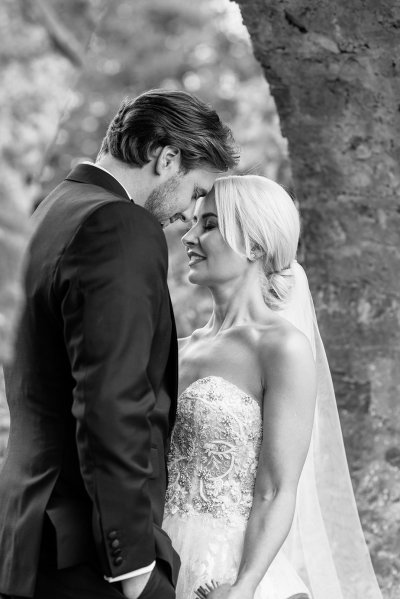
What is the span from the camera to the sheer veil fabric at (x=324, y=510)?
3064 mm

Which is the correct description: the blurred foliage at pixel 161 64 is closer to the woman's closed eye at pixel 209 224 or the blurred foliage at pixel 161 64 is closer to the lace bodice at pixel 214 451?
the woman's closed eye at pixel 209 224

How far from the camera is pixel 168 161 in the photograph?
2.52m

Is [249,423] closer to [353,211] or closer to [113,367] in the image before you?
[113,367]

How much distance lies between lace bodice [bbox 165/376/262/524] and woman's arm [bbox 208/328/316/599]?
67mm

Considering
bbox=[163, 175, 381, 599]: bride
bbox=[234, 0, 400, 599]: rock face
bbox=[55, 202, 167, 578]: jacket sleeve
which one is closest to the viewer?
bbox=[55, 202, 167, 578]: jacket sleeve

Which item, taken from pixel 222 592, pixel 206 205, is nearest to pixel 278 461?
pixel 222 592

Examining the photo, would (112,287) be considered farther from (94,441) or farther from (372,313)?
(372,313)

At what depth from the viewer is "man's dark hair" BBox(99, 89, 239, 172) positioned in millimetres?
2492

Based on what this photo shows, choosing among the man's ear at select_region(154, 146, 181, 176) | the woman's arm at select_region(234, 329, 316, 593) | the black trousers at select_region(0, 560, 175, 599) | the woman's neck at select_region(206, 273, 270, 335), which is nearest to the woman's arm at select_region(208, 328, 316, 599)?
the woman's arm at select_region(234, 329, 316, 593)

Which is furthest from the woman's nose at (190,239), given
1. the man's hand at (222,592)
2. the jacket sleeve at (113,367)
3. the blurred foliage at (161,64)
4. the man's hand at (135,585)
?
the blurred foliage at (161,64)

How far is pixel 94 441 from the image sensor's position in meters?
2.09

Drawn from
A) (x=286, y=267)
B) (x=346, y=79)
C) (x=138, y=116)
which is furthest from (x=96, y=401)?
(x=346, y=79)

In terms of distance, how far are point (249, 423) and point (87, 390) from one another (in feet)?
2.71

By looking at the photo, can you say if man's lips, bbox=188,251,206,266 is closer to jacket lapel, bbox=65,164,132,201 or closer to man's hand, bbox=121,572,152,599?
jacket lapel, bbox=65,164,132,201
